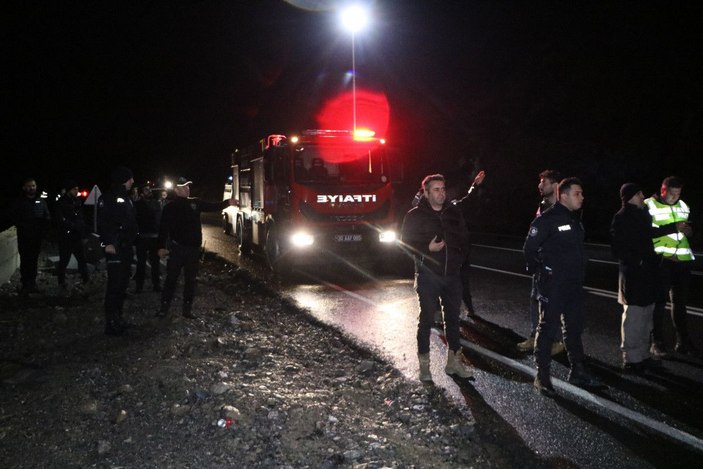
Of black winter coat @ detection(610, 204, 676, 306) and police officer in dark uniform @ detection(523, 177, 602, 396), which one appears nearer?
police officer in dark uniform @ detection(523, 177, 602, 396)

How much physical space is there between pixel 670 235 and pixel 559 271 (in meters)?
1.99

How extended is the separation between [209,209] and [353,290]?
3206 mm

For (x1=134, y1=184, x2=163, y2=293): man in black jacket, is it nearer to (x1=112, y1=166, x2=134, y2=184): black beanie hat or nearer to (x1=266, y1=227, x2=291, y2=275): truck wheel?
(x1=266, y1=227, x2=291, y2=275): truck wheel

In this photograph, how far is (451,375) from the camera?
5.54 metres

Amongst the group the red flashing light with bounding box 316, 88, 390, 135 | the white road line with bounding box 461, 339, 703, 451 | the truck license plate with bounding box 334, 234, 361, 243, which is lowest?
the white road line with bounding box 461, 339, 703, 451

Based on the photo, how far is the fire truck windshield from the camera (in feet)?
39.7

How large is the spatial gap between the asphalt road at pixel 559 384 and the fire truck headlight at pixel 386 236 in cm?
175

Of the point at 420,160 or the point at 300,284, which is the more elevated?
the point at 420,160

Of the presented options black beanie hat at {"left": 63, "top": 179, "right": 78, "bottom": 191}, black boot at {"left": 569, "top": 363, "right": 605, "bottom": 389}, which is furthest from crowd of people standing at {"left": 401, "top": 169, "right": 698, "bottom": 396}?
black beanie hat at {"left": 63, "top": 179, "right": 78, "bottom": 191}

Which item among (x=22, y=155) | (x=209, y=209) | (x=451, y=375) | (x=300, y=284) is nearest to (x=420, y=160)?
(x=300, y=284)

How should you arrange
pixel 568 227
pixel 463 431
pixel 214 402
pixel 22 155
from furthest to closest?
pixel 22 155
pixel 568 227
pixel 214 402
pixel 463 431

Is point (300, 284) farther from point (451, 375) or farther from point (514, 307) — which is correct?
point (451, 375)

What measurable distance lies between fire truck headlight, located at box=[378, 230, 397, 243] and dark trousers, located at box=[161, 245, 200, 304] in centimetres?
516

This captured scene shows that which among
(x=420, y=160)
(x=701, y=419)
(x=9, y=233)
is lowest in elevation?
(x=701, y=419)
